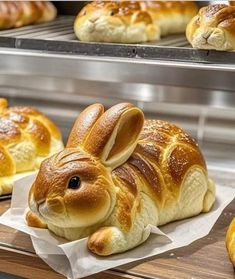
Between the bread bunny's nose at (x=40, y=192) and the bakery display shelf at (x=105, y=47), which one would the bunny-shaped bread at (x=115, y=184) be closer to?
the bread bunny's nose at (x=40, y=192)

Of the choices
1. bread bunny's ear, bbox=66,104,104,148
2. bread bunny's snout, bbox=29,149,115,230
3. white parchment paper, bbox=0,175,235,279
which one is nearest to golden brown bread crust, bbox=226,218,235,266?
white parchment paper, bbox=0,175,235,279

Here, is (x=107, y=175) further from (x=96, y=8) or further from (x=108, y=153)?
(x=96, y=8)

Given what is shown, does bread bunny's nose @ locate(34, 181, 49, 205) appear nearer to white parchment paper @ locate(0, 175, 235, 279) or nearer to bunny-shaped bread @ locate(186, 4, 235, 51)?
white parchment paper @ locate(0, 175, 235, 279)

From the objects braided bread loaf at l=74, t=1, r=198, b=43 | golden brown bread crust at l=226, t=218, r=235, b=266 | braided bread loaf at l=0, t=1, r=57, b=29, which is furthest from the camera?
braided bread loaf at l=0, t=1, r=57, b=29

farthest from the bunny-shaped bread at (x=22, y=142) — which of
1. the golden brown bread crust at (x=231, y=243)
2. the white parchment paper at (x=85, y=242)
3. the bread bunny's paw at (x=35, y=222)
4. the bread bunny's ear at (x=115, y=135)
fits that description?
the golden brown bread crust at (x=231, y=243)

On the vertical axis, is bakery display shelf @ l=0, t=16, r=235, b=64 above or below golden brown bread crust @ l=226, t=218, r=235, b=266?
above

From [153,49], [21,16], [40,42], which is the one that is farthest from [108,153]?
[21,16]

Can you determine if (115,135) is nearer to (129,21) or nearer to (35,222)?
(35,222)

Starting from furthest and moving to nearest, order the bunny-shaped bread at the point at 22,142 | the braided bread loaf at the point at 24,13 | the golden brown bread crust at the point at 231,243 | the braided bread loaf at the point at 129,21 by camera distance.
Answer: the braided bread loaf at the point at 24,13
the braided bread loaf at the point at 129,21
the bunny-shaped bread at the point at 22,142
the golden brown bread crust at the point at 231,243
